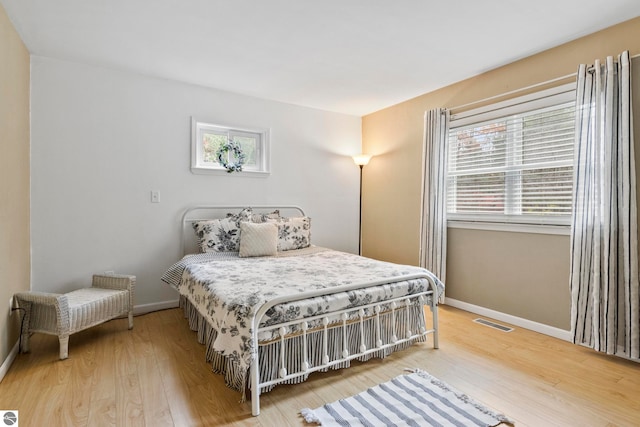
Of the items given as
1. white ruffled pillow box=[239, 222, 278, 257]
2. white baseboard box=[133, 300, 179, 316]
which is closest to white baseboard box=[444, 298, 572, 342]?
white ruffled pillow box=[239, 222, 278, 257]

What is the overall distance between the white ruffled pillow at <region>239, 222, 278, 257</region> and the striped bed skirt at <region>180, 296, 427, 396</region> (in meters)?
0.78

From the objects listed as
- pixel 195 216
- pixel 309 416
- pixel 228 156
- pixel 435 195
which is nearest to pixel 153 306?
pixel 195 216

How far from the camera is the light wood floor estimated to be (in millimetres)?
1708

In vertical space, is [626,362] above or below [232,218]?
below

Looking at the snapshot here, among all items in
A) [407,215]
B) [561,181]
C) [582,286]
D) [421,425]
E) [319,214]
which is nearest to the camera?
[421,425]

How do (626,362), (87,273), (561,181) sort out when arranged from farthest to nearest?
1. (87,273)
2. (561,181)
3. (626,362)

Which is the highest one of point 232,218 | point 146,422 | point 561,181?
point 561,181

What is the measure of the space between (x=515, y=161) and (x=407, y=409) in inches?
95.1

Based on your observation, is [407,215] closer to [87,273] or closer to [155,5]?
[155,5]

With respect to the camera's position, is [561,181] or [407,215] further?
[407,215]

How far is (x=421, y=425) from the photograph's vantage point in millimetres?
1620

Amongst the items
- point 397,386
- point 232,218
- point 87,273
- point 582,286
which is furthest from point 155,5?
point 582,286

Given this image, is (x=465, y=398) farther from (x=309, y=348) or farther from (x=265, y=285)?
(x=265, y=285)

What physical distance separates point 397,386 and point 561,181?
2.16 meters
